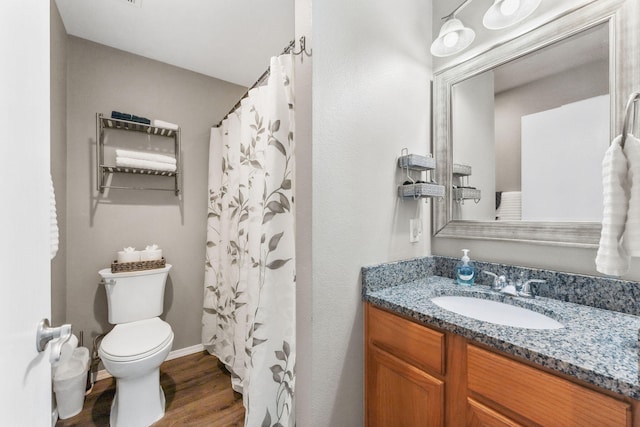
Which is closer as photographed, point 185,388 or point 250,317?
point 250,317

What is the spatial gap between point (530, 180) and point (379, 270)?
79cm

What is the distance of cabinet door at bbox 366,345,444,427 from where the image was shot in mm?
914

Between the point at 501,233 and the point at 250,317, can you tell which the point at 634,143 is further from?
the point at 250,317

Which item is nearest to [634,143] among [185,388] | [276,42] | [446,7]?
[446,7]

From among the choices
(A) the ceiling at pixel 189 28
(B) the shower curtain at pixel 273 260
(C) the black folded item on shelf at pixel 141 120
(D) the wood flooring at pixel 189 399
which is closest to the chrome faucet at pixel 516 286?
(B) the shower curtain at pixel 273 260

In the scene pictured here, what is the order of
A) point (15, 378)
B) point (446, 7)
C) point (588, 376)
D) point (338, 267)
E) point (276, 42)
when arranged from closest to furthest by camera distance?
1. point (15, 378)
2. point (588, 376)
3. point (338, 267)
4. point (446, 7)
5. point (276, 42)

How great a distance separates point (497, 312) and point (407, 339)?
443 mm

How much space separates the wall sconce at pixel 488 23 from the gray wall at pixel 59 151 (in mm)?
2170

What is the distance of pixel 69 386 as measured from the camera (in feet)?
5.16

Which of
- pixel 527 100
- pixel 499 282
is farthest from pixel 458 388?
pixel 527 100

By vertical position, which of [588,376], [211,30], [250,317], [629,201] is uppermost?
[211,30]

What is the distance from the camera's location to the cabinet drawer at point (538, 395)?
1.93ft

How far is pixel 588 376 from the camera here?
593 mm

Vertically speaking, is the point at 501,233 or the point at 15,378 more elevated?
the point at 501,233
